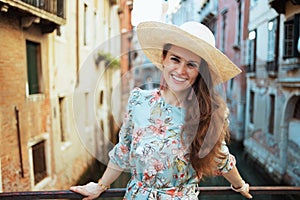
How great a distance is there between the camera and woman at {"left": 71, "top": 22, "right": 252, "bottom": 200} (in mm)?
539

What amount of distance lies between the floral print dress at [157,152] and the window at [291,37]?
3.17 ft

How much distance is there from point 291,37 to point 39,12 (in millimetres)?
1137

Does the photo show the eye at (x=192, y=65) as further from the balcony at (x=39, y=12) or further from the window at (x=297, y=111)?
the window at (x=297, y=111)

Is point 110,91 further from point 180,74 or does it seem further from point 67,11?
point 180,74

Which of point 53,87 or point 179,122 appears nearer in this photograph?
point 179,122

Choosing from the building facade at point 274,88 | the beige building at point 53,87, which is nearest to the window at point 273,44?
the building facade at point 274,88

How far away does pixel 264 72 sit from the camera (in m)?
1.33

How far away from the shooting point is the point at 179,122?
558 millimetres

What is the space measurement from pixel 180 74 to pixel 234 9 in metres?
0.69

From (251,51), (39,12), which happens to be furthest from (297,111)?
(39,12)

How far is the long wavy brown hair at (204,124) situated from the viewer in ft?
1.80

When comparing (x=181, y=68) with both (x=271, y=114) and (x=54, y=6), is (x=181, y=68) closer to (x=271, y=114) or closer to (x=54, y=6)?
(x=54, y=6)

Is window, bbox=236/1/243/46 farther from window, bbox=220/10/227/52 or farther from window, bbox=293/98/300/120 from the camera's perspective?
window, bbox=293/98/300/120

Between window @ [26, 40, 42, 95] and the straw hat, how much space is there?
1.86 ft
